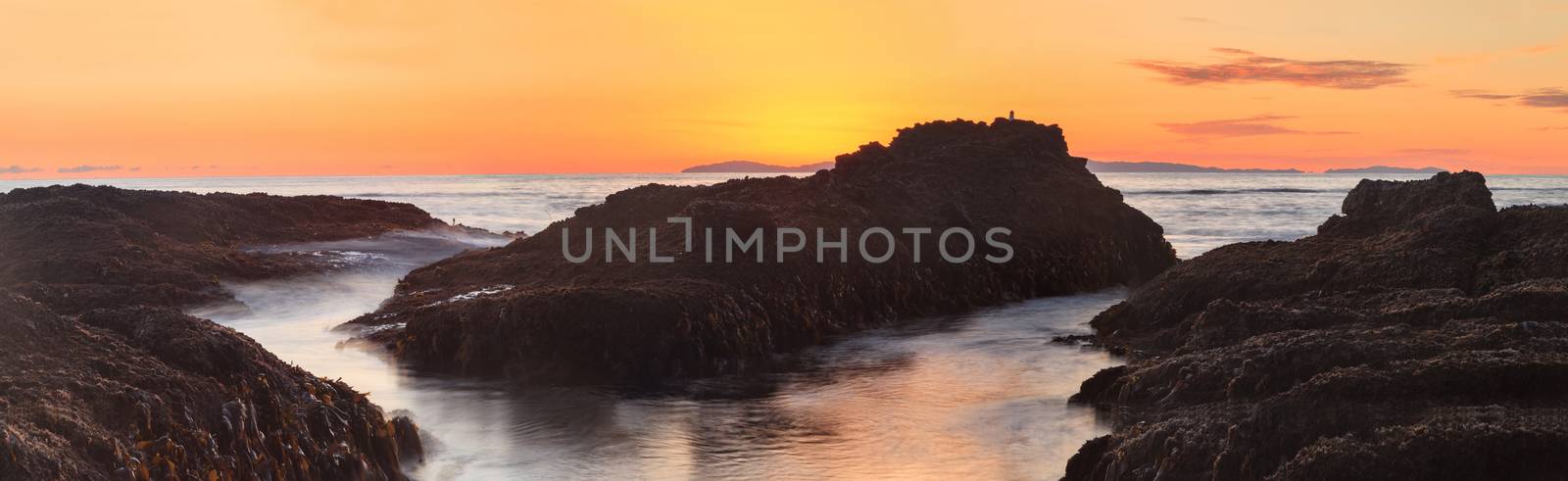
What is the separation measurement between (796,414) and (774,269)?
3480mm

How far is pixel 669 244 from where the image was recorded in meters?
13.2

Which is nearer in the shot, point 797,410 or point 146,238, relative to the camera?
point 797,410

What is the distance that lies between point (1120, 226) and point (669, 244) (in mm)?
8489

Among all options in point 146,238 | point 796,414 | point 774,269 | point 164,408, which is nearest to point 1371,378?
point 796,414

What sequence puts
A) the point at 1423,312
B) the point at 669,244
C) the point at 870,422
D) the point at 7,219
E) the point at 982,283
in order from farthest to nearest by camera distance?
the point at 7,219
the point at 982,283
the point at 669,244
the point at 870,422
the point at 1423,312

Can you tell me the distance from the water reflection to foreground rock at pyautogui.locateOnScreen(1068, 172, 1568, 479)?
0.85 meters

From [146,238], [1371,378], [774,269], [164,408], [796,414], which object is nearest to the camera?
[164,408]

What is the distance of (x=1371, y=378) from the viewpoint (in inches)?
236

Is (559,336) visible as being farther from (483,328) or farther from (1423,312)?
(1423,312)

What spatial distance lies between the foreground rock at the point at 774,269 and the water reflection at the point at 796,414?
0.46 meters

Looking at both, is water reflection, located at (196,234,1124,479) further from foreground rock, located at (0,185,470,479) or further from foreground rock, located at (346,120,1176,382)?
foreground rock, located at (0,185,470,479)

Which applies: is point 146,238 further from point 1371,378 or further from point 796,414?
point 1371,378

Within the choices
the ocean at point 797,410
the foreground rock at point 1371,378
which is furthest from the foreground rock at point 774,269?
the foreground rock at point 1371,378

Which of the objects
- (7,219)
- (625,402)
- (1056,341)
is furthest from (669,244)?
(7,219)
